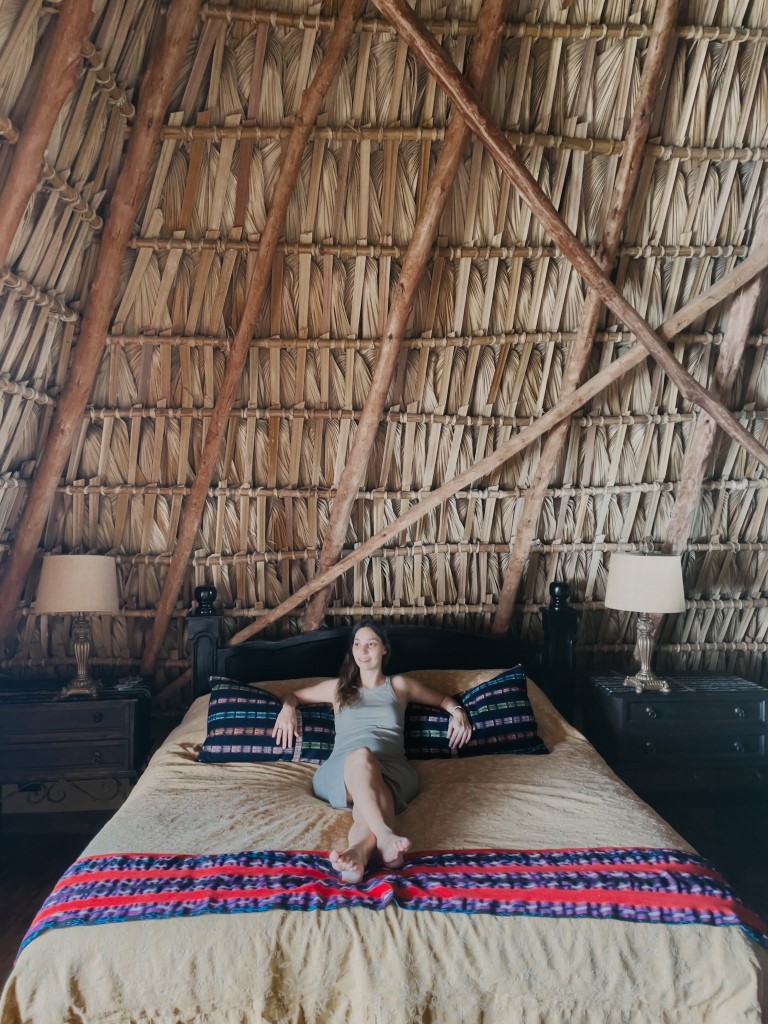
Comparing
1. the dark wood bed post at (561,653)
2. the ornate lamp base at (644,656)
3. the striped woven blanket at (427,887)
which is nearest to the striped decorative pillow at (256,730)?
the striped woven blanket at (427,887)

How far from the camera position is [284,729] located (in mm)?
2883

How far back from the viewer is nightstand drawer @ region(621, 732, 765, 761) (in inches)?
132

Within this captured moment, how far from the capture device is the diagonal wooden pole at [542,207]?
254 cm

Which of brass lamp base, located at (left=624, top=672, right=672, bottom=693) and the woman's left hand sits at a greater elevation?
brass lamp base, located at (left=624, top=672, right=672, bottom=693)

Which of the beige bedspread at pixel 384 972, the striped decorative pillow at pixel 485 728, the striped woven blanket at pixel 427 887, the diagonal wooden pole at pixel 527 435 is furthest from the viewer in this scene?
the diagonal wooden pole at pixel 527 435

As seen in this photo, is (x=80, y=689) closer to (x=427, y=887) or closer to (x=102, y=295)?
(x=102, y=295)

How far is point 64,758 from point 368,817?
164 centimetres

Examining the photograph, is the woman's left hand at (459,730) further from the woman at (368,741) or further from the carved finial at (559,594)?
the carved finial at (559,594)

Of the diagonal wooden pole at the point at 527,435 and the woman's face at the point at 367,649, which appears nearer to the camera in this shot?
the woman's face at the point at 367,649

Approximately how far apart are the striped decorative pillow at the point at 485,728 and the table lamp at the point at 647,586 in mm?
631

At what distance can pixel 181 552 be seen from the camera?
343cm

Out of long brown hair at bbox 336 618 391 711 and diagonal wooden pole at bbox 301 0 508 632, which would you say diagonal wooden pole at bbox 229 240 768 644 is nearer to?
diagonal wooden pole at bbox 301 0 508 632

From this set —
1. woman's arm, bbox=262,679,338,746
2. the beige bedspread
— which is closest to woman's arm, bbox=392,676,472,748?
woman's arm, bbox=262,679,338,746

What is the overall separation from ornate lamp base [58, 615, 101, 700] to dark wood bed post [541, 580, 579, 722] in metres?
2.02
